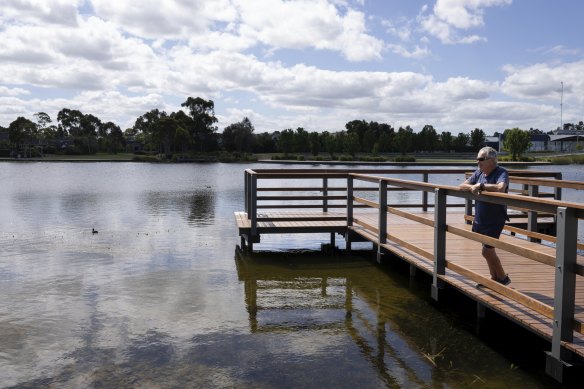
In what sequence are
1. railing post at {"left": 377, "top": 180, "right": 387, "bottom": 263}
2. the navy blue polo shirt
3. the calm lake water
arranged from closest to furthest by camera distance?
the calm lake water → the navy blue polo shirt → railing post at {"left": 377, "top": 180, "right": 387, "bottom": 263}

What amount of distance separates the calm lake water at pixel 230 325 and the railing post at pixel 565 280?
75cm

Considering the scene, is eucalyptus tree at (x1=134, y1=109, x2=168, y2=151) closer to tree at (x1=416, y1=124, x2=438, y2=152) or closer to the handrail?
tree at (x1=416, y1=124, x2=438, y2=152)

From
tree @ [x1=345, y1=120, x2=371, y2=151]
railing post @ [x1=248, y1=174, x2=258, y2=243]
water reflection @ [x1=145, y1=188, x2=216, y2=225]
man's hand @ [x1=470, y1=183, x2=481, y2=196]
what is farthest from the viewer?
tree @ [x1=345, y1=120, x2=371, y2=151]

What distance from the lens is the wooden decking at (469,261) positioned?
216 inches

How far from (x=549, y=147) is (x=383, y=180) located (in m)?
188

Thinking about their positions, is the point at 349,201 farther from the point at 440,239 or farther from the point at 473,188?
the point at 473,188

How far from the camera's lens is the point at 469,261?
7805 millimetres

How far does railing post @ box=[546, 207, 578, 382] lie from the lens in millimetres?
4672

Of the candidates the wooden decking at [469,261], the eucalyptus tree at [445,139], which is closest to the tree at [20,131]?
the eucalyptus tree at [445,139]

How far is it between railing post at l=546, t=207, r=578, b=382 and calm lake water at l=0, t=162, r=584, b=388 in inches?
29.7

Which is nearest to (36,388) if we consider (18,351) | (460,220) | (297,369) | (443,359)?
(18,351)

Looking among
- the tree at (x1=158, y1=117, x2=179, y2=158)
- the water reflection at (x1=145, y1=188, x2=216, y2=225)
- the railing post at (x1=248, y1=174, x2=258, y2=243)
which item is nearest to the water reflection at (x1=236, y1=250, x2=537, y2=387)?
the railing post at (x1=248, y1=174, x2=258, y2=243)

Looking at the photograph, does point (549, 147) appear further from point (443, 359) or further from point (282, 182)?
point (443, 359)

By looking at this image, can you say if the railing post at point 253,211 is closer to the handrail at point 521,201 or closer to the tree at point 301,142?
→ the handrail at point 521,201
